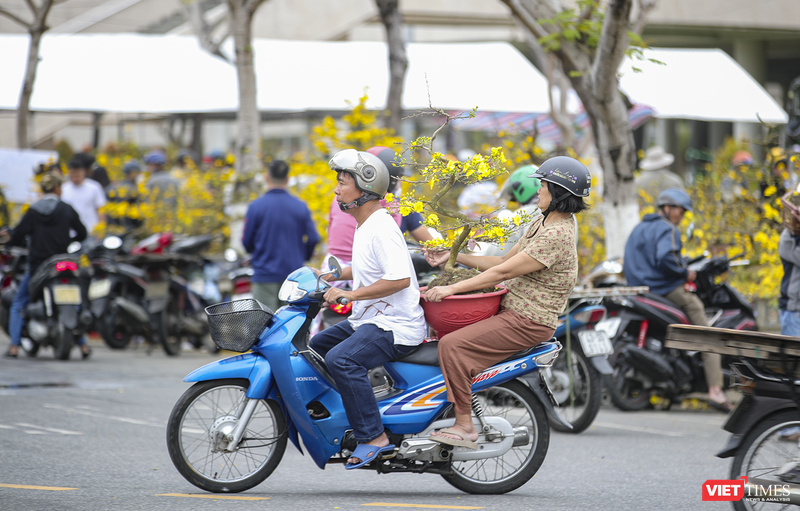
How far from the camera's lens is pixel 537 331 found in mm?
5457

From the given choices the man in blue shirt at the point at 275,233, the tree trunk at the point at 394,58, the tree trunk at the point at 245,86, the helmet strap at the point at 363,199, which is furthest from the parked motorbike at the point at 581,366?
the tree trunk at the point at 245,86

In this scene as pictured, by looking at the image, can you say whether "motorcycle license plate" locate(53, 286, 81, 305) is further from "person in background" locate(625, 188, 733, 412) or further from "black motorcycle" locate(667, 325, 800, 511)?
"black motorcycle" locate(667, 325, 800, 511)

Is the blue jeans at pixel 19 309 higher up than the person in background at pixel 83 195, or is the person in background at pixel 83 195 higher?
the person in background at pixel 83 195

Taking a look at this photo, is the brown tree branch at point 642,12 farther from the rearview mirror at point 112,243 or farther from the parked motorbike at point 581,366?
the rearview mirror at point 112,243

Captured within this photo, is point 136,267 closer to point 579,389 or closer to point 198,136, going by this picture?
point 579,389

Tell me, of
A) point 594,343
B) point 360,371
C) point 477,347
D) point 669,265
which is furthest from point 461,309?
point 669,265

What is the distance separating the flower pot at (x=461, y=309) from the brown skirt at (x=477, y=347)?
0.16 feet

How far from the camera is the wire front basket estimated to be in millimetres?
5391

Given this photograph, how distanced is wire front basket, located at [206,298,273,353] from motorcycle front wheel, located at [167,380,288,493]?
221 millimetres

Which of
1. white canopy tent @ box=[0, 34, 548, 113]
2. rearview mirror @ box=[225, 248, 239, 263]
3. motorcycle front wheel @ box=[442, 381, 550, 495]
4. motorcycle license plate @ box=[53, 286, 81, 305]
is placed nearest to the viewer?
motorcycle front wheel @ box=[442, 381, 550, 495]

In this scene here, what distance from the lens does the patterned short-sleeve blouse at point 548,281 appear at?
5375 millimetres

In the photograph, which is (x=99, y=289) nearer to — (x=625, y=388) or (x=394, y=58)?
(x=394, y=58)

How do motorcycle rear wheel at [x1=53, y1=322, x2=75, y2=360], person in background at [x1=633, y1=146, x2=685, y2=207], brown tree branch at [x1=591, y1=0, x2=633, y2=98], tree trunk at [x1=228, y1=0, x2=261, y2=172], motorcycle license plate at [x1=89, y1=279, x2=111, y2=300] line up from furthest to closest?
tree trunk at [x1=228, y1=0, x2=261, y2=172] < person in background at [x1=633, y1=146, x2=685, y2=207] < motorcycle license plate at [x1=89, y1=279, x2=111, y2=300] < motorcycle rear wheel at [x1=53, y1=322, x2=75, y2=360] < brown tree branch at [x1=591, y1=0, x2=633, y2=98]

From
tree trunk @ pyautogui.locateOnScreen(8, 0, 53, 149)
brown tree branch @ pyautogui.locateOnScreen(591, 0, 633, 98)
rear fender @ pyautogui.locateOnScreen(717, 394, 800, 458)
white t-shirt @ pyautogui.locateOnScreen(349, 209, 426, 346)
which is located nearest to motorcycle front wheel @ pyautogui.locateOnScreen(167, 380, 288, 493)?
white t-shirt @ pyautogui.locateOnScreen(349, 209, 426, 346)
